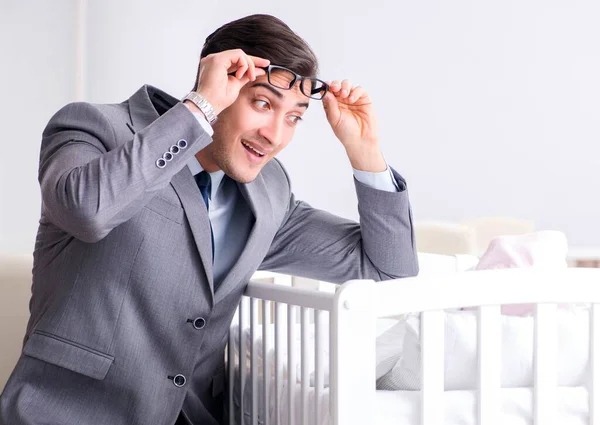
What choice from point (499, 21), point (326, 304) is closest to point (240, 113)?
point (326, 304)

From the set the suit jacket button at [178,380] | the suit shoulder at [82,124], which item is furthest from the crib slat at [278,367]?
the suit shoulder at [82,124]

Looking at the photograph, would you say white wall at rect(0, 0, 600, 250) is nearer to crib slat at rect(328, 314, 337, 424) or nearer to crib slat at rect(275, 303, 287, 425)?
crib slat at rect(275, 303, 287, 425)

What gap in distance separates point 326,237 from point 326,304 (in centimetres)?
47

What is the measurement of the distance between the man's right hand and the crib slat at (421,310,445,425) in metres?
0.40

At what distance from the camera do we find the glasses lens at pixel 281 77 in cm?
132

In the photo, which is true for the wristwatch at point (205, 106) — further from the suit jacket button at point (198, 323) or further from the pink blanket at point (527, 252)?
the pink blanket at point (527, 252)

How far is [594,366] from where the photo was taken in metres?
1.04

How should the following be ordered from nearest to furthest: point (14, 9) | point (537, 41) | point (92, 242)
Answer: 1. point (92, 242)
2. point (14, 9)
3. point (537, 41)

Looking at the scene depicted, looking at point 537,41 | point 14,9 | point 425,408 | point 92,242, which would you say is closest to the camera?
point 425,408

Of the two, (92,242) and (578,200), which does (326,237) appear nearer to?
(92,242)

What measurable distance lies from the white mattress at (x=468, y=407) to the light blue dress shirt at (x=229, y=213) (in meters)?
0.32

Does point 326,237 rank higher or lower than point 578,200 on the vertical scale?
lower

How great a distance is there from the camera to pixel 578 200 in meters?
3.23

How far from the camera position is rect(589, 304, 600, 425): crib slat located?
3.39ft
